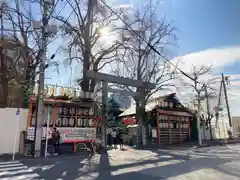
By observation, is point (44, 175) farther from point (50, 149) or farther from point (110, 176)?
point (50, 149)

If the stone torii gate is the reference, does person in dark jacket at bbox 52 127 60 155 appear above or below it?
below

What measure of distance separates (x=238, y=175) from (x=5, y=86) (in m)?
16.1

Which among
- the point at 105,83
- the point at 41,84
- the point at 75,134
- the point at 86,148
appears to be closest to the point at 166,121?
the point at 105,83

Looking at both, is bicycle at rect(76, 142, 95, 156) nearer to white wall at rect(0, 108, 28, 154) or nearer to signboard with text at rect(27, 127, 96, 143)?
signboard with text at rect(27, 127, 96, 143)

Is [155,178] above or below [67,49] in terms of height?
below

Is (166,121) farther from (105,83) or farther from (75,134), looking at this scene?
(75,134)

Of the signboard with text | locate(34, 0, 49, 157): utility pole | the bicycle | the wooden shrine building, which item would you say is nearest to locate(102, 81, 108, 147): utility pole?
the signboard with text

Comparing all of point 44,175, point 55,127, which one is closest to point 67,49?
point 55,127

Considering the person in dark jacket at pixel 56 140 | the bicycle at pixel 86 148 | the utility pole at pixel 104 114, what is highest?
the utility pole at pixel 104 114

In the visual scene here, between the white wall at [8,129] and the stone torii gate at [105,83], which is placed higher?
the stone torii gate at [105,83]

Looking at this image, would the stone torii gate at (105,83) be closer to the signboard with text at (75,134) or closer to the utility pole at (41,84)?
the signboard with text at (75,134)

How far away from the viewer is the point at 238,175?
22.6 feet

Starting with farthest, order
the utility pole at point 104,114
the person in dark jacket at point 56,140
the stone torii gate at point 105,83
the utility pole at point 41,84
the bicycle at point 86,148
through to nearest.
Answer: the stone torii gate at point 105,83, the utility pole at point 104,114, the bicycle at point 86,148, the person in dark jacket at point 56,140, the utility pole at point 41,84

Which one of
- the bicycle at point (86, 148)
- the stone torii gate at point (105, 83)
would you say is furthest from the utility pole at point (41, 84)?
the stone torii gate at point (105, 83)
